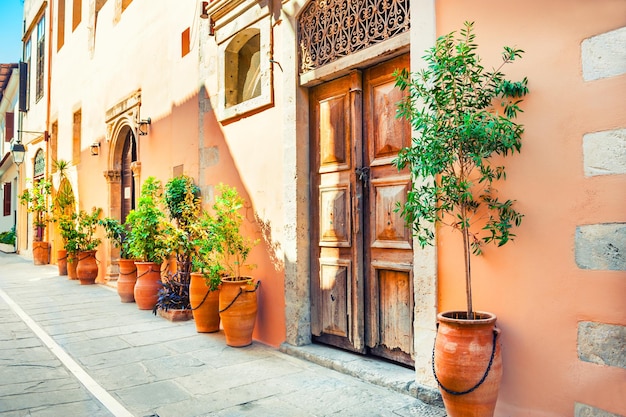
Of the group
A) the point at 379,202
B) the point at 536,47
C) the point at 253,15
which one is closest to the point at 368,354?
the point at 379,202

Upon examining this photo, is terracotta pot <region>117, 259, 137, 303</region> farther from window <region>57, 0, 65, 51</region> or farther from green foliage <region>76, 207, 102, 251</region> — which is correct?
window <region>57, 0, 65, 51</region>

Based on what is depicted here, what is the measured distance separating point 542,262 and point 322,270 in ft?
6.78

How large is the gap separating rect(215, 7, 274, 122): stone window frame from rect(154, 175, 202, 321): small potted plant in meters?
1.08

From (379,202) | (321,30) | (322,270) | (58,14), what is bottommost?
(322,270)

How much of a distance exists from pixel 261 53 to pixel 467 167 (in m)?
2.87

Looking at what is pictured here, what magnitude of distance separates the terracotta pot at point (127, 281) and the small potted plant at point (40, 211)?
6138 millimetres

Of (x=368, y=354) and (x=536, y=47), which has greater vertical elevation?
(x=536, y=47)

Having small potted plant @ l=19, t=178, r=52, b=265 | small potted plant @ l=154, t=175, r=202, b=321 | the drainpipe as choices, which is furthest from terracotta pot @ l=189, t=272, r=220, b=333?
the drainpipe

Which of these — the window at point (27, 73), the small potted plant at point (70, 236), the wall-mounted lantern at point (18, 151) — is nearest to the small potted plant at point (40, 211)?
the wall-mounted lantern at point (18, 151)

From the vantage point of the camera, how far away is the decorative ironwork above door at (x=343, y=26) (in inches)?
144

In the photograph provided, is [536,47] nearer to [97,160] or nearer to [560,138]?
[560,138]

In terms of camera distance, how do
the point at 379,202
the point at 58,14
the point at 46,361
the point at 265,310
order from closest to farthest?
the point at 379,202 < the point at 46,361 < the point at 265,310 < the point at 58,14

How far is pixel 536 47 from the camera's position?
2725 mm

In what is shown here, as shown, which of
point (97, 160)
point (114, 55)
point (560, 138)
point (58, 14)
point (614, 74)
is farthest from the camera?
point (58, 14)
